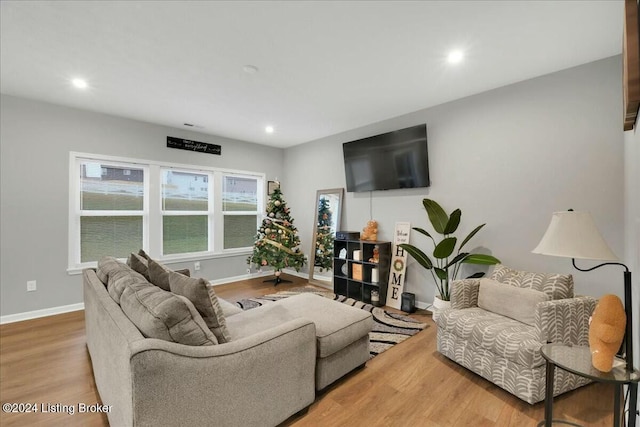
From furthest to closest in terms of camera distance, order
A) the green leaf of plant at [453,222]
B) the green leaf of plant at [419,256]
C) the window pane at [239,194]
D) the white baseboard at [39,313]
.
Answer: the window pane at [239,194] < the green leaf of plant at [419,256] < the white baseboard at [39,313] < the green leaf of plant at [453,222]

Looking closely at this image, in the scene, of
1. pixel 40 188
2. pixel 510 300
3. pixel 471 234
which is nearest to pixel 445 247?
pixel 471 234

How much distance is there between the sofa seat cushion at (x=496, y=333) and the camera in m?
1.84

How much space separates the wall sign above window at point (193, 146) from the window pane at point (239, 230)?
1225 millimetres

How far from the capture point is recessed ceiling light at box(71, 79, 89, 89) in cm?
288

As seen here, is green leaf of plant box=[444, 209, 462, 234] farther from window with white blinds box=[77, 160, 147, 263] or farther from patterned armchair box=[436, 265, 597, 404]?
Result: window with white blinds box=[77, 160, 147, 263]

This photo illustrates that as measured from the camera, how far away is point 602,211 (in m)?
2.48

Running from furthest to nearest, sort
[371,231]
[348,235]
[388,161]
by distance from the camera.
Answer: [348,235]
[371,231]
[388,161]

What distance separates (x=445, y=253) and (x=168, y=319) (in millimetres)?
2755

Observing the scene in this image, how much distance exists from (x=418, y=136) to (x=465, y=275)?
72.2 inches

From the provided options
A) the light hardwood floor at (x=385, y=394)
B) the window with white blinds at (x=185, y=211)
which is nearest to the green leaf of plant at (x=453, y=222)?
the light hardwood floor at (x=385, y=394)

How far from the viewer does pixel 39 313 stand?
11.3 ft

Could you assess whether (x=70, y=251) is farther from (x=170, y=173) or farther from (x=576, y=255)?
(x=576, y=255)

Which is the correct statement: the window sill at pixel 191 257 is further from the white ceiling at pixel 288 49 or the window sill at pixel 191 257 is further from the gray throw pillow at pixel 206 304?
the gray throw pillow at pixel 206 304

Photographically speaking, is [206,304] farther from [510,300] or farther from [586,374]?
[510,300]
